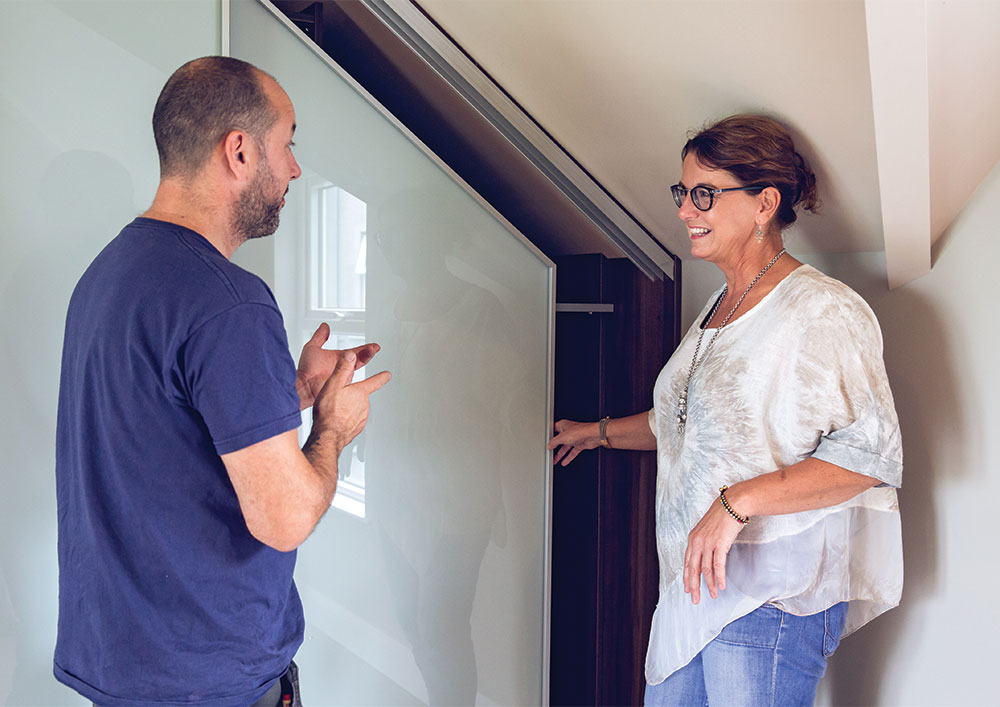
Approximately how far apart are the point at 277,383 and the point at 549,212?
1176 mm

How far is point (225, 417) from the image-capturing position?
3.05 feet

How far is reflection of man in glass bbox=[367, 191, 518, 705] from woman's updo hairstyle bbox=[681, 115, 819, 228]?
0.59 meters

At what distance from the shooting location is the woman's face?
139cm

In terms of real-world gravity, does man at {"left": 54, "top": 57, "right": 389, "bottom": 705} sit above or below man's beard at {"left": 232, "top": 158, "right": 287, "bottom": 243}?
below

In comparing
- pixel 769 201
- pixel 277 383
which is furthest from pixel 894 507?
pixel 277 383

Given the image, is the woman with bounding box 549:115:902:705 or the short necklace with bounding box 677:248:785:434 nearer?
the woman with bounding box 549:115:902:705

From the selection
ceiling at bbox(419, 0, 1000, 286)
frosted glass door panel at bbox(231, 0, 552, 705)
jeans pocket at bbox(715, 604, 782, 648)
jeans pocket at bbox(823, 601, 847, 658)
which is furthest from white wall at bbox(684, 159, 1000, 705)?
frosted glass door panel at bbox(231, 0, 552, 705)

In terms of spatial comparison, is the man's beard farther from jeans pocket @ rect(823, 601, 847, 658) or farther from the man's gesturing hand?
jeans pocket @ rect(823, 601, 847, 658)

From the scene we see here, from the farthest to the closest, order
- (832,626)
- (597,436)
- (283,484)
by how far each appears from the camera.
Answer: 1. (597,436)
2. (832,626)
3. (283,484)

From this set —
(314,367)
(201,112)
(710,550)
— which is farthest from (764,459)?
(201,112)

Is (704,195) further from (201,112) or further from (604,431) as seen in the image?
(201,112)

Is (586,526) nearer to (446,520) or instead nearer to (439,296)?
(446,520)

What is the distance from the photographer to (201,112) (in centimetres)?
104

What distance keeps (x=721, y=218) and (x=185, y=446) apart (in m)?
0.90
